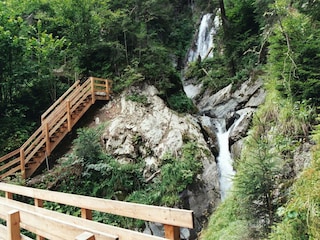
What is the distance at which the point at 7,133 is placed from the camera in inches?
378

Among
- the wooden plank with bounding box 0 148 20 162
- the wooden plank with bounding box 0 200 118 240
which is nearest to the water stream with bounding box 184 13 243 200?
the wooden plank with bounding box 0 200 118 240

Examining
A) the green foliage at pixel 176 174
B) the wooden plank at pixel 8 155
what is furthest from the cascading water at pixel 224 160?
the wooden plank at pixel 8 155

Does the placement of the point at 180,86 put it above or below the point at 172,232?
above

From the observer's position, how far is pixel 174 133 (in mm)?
9453

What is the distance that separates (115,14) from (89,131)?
6044mm

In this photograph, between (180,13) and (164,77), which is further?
(180,13)

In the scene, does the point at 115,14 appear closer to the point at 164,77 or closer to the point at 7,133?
the point at 164,77

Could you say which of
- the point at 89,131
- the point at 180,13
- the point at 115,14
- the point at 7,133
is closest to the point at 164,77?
the point at 115,14

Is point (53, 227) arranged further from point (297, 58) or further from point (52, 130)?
point (52, 130)

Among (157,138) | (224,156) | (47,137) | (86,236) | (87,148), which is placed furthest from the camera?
(224,156)

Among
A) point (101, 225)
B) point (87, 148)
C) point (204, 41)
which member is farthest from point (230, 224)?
point (204, 41)

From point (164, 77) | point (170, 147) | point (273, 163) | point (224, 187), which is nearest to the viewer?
point (273, 163)

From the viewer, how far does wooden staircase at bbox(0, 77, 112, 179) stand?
848cm

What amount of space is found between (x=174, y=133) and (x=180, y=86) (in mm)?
3694
